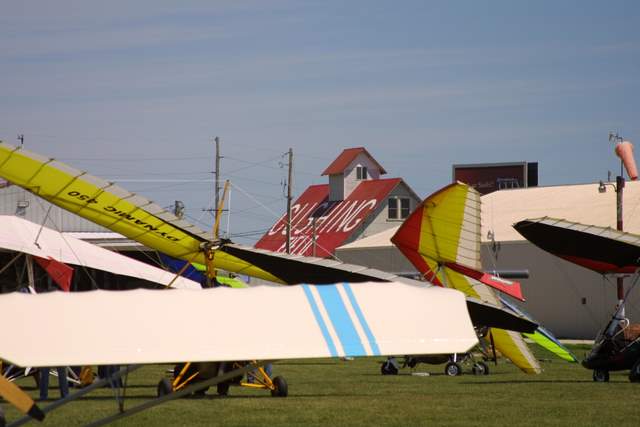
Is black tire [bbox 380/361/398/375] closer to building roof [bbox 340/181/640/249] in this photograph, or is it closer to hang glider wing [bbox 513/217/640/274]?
hang glider wing [bbox 513/217/640/274]

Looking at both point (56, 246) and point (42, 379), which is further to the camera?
point (56, 246)

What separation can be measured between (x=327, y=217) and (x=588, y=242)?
58.1 m

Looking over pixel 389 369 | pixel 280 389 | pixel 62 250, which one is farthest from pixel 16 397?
pixel 389 369

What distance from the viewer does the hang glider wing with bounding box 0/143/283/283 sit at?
15.9 meters

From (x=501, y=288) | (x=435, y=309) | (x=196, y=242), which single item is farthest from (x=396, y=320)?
(x=501, y=288)

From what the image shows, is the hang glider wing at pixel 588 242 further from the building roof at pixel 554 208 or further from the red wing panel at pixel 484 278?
the building roof at pixel 554 208

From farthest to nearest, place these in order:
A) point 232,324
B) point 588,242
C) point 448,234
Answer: point 448,234 < point 588,242 < point 232,324

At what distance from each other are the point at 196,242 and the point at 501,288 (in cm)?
720

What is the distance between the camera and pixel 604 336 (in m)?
22.6

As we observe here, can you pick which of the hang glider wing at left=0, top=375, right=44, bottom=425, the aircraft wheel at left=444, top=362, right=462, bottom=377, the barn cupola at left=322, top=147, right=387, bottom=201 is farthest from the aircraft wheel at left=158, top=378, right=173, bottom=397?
the barn cupola at left=322, top=147, right=387, bottom=201

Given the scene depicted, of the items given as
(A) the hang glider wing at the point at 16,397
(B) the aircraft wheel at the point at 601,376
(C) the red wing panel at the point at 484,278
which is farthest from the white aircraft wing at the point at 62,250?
(A) the hang glider wing at the point at 16,397

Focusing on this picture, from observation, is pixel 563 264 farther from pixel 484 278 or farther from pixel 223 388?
pixel 223 388

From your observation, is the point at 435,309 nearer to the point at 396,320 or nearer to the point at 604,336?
the point at 396,320

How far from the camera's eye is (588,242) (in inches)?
826
